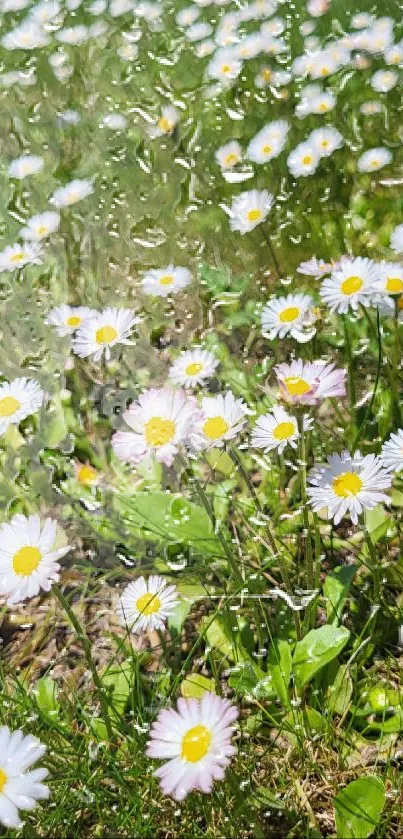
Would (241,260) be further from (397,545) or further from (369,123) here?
(397,545)

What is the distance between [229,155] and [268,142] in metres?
0.08

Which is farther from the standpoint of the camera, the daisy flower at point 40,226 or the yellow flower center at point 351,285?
the daisy flower at point 40,226

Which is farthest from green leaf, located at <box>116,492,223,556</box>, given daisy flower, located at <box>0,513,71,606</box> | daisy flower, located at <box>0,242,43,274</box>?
daisy flower, located at <box>0,242,43,274</box>

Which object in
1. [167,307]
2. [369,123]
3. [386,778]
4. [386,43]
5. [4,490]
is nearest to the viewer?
[386,778]

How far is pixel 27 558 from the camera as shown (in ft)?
→ 2.35

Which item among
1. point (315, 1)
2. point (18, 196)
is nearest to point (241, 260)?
point (18, 196)

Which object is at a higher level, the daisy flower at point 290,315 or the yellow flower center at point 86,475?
the daisy flower at point 290,315

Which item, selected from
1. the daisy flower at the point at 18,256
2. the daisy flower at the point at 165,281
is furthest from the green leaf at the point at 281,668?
the daisy flower at the point at 18,256

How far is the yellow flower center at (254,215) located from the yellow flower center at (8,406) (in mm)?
551

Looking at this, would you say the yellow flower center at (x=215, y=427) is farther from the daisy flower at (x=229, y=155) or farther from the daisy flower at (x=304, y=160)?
the daisy flower at (x=229, y=155)

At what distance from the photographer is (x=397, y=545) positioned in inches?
34.8

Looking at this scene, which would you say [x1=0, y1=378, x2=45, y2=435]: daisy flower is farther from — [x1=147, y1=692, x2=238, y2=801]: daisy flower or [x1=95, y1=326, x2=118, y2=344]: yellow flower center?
[x1=147, y1=692, x2=238, y2=801]: daisy flower

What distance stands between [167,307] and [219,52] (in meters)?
0.95

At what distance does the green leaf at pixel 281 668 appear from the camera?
77 cm
